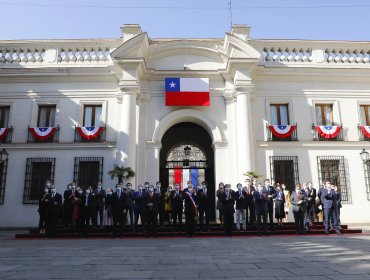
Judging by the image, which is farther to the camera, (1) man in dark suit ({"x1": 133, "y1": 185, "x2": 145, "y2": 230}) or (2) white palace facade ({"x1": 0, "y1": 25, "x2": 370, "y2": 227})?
(2) white palace facade ({"x1": 0, "y1": 25, "x2": 370, "y2": 227})

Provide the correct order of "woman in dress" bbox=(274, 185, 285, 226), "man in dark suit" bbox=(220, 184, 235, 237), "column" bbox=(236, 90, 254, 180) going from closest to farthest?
"man in dark suit" bbox=(220, 184, 235, 237), "woman in dress" bbox=(274, 185, 285, 226), "column" bbox=(236, 90, 254, 180)

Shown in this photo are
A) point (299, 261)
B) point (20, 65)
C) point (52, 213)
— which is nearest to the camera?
point (299, 261)

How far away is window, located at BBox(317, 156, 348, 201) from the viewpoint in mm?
15477

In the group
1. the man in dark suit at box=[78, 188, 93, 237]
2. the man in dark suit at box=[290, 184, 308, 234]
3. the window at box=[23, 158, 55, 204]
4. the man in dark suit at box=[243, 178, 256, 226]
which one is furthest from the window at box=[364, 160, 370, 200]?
the window at box=[23, 158, 55, 204]

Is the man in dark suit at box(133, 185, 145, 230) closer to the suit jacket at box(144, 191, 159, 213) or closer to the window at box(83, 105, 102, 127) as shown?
the suit jacket at box(144, 191, 159, 213)

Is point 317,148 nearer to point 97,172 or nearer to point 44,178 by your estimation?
point 97,172

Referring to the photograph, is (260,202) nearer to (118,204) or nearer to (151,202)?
(151,202)

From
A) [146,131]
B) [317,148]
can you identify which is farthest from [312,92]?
[146,131]

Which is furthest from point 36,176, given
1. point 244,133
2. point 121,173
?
point 244,133

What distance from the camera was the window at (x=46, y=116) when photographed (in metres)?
16.3

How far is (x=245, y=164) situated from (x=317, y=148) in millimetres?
3962

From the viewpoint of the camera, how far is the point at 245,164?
47.3 feet

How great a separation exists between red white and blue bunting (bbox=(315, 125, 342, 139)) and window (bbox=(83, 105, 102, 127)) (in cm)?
1067

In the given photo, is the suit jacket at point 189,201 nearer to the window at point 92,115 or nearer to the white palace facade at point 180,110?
the white palace facade at point 180,110
